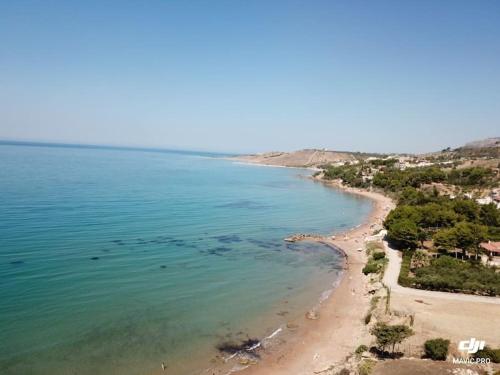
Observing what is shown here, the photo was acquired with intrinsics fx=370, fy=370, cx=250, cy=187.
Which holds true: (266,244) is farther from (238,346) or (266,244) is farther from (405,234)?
(238,346)

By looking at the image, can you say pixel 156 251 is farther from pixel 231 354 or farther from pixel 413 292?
pixel 413 292

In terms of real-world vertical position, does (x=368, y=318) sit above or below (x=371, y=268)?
below

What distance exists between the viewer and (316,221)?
72.6 metres

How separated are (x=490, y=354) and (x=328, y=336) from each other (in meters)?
10.5

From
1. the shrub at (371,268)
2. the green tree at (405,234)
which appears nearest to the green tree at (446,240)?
the green tree at (405,234)

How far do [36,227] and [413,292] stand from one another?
154ft

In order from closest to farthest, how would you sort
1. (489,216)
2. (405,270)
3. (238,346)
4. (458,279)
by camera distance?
(238,346), (458,279), (405,270), (489,216)

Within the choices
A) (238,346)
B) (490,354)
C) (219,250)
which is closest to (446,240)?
(490,354)

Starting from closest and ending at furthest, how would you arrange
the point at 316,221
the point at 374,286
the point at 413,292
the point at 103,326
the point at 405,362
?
1. the point at 405,362
2. the point at 103,326
3. the point at 413,292
4. the point at 374,286
5. the point at 316,221

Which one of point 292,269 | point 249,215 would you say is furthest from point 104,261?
point 249,215

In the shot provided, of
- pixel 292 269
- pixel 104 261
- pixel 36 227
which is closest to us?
pixel 104 261

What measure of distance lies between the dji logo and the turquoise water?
12.8m

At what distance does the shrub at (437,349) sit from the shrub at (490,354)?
168 centimetres

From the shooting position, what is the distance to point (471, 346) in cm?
2333
